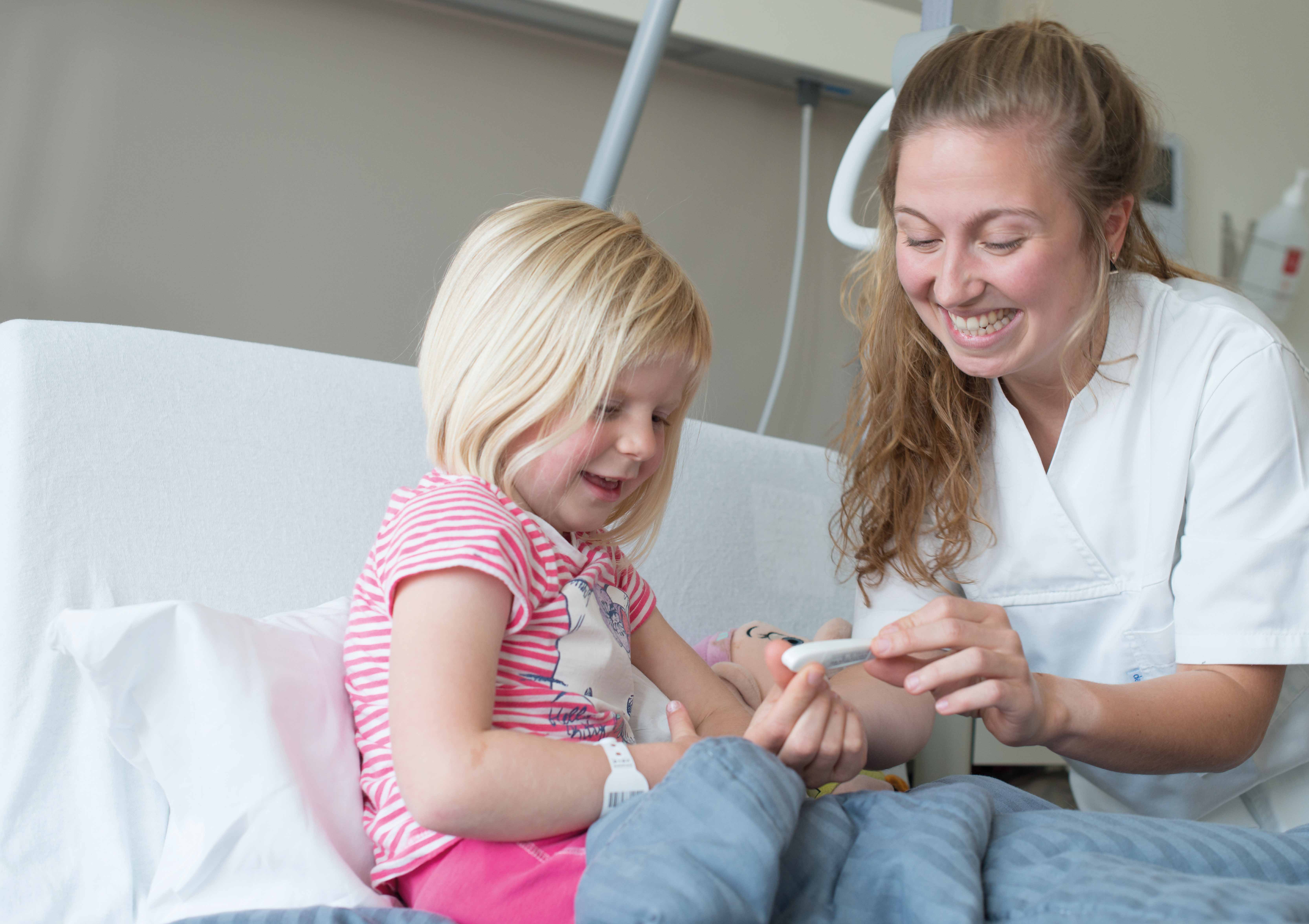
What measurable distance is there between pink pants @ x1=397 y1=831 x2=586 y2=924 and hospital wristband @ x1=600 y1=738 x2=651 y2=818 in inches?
1.3

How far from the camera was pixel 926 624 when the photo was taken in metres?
0.78

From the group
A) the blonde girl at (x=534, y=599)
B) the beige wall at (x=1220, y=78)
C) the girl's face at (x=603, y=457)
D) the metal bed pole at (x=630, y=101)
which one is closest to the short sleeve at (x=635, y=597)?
the blonde girl at (x=534, y=599)

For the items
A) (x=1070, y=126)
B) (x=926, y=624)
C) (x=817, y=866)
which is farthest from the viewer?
(x=1070, y=126)

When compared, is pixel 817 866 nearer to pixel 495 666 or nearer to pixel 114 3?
pixel 495 666

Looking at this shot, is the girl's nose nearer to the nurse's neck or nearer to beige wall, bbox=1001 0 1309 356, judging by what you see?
the nurse's neck

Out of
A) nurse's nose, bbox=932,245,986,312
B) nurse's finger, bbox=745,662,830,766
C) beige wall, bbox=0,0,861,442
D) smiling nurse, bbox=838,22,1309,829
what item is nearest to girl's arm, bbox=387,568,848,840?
nurse's finger, bbox=745,662,830,766

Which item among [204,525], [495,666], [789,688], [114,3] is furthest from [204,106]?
[789,688]

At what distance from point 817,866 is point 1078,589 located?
1.87 feet

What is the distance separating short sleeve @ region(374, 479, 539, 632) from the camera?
29.2 inches

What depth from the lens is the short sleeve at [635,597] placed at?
102cm

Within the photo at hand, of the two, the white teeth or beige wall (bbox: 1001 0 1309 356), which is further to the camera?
beige wall (bbox: 1001 0 1309 356)

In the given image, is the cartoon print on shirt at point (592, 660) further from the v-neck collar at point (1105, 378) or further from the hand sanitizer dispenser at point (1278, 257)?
the hand sanitizer dispenser at point (1278, 257)

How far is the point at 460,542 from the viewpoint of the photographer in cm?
75

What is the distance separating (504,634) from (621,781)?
14cm
